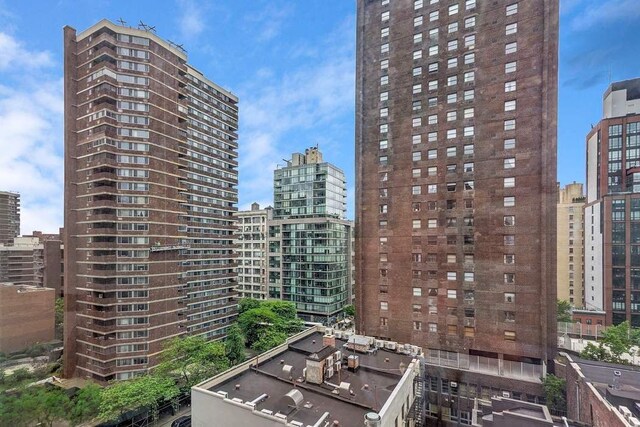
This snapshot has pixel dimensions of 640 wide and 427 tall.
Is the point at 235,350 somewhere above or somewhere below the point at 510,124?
below

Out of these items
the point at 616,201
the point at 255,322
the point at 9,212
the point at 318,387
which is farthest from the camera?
the point at 255,322

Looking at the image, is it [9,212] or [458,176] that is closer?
[9,212]

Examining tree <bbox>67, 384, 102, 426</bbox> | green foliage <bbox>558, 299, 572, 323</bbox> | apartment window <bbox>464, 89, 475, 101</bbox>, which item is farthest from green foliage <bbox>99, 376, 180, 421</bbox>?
apartment window <bbox>464, 89, 475, 101</bbox>

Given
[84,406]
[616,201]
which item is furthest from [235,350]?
[616,201]

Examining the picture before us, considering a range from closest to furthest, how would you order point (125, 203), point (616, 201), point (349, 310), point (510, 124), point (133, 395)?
point (616, 201), point (133, 395), point (510, 124), point (125, 203), point (349, 310)

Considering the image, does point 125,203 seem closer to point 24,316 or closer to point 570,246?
point 24,316

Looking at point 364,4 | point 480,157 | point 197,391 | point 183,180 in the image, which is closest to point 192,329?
point 183,180
